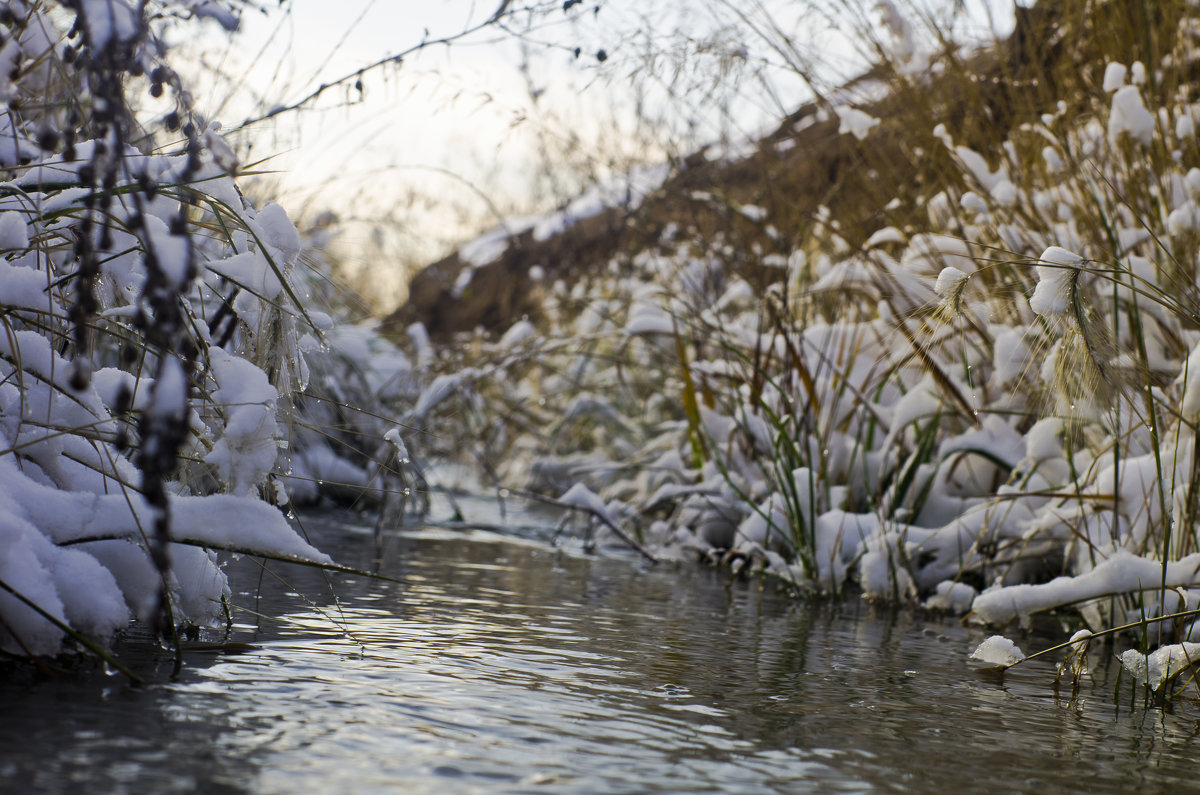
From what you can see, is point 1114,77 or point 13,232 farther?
point 1114,77

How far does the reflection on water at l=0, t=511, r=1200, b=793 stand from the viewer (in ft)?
3.98

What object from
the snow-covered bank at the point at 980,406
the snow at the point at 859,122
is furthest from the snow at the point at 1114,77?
the snow at the point at 859,122

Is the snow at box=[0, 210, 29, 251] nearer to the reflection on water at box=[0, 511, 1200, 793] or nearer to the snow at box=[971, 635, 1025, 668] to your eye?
the reflection on water at box=[0, 511, 1200, 793]

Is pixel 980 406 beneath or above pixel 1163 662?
above

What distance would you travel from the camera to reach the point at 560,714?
1.51m

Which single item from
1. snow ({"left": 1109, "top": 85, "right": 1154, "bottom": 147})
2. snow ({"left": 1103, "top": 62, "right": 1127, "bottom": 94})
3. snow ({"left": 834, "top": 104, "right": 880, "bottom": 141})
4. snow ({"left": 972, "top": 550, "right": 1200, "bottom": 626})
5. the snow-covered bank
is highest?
snow ({"left": 834, "top": 104, "right": 880, "bottom": 141})

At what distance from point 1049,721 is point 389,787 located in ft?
3.34

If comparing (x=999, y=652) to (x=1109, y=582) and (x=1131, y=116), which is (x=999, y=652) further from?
(x=1131, y=116)

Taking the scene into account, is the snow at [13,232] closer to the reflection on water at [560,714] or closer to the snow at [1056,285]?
the reflection on water at [560,714]

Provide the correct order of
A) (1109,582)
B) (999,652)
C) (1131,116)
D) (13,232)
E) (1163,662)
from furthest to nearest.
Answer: (1131,116), (1109,582), (999,652), (1163,662), (13,232)

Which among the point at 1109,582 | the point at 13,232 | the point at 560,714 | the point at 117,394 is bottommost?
the point at 560,714

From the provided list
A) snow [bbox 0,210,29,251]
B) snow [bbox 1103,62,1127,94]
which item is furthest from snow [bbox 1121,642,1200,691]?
snow [bbox 0,210,29,251]

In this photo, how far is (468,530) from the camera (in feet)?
13.9

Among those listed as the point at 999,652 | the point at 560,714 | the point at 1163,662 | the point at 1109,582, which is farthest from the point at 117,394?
the point at 1109,582
